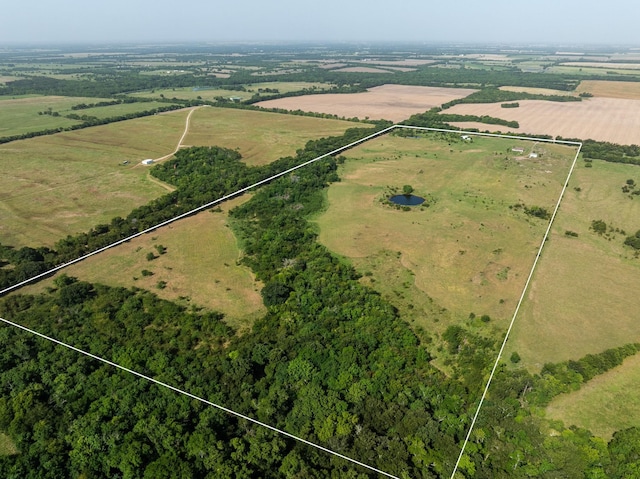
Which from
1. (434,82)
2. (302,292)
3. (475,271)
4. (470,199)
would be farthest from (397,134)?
(434,82)

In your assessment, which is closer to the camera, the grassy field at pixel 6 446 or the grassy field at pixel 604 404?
the grassy field at pixel 6 446

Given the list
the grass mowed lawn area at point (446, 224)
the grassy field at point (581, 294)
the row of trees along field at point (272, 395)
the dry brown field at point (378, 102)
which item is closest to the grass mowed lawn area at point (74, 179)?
the row of trees along field at point (272, 395)

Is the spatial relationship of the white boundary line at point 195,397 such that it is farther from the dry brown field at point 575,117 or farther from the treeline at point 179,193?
the dry brown field at point 575,117

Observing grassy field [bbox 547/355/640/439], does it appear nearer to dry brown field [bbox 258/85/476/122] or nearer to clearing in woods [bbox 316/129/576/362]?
clearing in woods [bbox 316/129/576/362]

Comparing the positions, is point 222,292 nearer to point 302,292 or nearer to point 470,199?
point 302,292

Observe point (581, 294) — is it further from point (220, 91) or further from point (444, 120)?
point (220, 91)

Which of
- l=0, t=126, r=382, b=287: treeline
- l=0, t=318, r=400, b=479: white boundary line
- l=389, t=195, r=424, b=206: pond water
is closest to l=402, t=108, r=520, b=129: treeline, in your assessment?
l=0, t=126, r=382, b=287: treeline

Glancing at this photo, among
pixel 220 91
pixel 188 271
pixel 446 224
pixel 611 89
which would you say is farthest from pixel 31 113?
pixel 611 89
